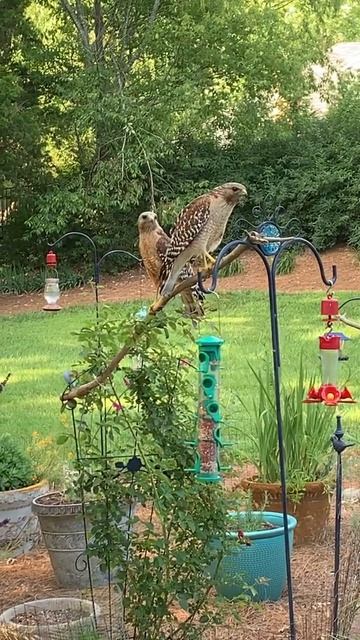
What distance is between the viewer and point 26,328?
40.5 feet

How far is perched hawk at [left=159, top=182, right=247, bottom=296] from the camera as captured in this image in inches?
190

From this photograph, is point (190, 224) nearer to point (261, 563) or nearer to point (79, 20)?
point (261, 563)

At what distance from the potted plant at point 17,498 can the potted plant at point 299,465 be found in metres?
0.95

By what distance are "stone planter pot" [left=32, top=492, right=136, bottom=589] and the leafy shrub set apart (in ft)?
1.44

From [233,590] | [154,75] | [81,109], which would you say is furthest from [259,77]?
[233,590]

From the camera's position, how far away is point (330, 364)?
355 cm

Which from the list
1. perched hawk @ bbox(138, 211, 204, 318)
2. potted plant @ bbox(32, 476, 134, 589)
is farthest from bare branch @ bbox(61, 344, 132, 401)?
perched hawk @ bbox(138, 211, 204, 318)

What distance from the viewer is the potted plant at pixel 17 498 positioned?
14.8 ft

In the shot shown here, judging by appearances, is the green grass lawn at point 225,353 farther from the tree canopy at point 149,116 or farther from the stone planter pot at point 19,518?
the tree canopy at point 149,116

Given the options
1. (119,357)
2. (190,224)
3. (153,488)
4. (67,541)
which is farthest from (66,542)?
(190,224)

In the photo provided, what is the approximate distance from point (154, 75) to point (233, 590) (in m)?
15.0

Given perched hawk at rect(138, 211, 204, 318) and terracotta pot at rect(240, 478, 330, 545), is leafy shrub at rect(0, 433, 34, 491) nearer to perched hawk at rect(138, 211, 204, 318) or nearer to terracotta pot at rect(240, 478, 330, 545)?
terracotta pot at rect(240, 478, 330, 545)

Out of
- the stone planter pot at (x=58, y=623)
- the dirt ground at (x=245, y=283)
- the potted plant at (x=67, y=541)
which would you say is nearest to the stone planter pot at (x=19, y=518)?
the potted plant at (x=67, y=541)

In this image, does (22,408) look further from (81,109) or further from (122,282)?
(81,109)
